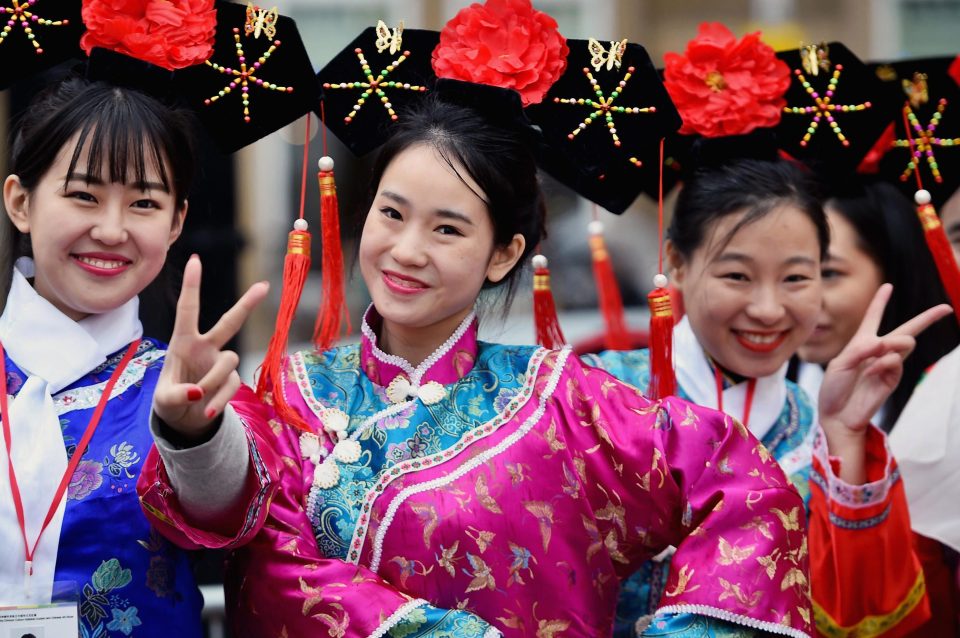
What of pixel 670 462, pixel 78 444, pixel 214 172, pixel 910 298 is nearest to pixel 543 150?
pixel 670 462

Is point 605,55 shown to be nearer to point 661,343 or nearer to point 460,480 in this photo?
point 661,343

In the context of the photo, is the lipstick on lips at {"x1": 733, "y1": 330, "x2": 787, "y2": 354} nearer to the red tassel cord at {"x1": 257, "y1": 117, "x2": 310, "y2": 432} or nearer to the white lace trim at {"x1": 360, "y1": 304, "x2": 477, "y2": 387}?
the white lace trim at {"x1": 360, "y1": 304, "x2": 477, "y2": 387}

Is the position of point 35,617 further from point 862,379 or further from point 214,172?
point 214,172

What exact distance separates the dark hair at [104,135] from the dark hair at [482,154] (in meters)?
0.35

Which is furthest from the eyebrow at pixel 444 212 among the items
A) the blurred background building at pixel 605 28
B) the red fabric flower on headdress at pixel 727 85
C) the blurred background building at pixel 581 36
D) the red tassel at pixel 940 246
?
the blurred background building at pixel 605 28

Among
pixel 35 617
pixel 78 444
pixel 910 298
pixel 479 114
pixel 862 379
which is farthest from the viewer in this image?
pixel 910 298

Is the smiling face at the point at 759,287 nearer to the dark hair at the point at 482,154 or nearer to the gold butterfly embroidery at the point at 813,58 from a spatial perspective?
the gold butterfly embroidery at the point at 813,58

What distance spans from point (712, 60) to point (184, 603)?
1.45 metres

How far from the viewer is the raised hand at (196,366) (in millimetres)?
1930

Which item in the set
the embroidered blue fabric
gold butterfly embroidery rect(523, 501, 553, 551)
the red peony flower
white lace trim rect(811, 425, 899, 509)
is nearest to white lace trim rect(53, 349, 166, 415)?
the embroidered blue fabric

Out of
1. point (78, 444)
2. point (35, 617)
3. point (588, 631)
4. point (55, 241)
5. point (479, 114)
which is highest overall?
point (479, 114)

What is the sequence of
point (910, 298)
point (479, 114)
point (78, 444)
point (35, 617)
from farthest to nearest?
point (910, 298) → point (479, 114) → point (78, 444) → point (35, 617)

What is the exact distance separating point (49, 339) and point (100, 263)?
16 centimetres

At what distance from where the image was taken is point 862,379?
8.56 feet
